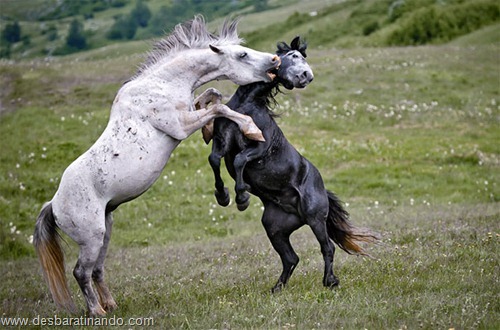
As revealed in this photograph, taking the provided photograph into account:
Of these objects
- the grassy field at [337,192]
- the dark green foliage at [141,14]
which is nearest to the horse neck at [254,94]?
the grassy field at [337,192]

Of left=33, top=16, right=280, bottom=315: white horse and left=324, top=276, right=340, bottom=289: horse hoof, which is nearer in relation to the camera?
left=33, top=16, right=280, bottom=315: white horse

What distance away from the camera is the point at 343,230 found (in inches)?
→ 349

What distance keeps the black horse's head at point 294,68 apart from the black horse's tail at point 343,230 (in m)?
1.61

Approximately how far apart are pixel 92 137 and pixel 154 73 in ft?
47.4

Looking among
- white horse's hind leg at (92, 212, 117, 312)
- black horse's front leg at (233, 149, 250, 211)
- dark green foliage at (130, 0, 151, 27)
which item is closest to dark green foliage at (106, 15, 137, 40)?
dark green foliage at (130, 0, 151, 27)

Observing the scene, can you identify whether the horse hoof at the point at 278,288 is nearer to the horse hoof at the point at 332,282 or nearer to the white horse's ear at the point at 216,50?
the horse hoof at the point at 332,282

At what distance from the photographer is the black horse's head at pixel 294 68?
8.05 metres

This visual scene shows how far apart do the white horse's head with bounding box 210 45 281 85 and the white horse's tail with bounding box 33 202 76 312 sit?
103 inches

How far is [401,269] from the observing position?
8.59 metres

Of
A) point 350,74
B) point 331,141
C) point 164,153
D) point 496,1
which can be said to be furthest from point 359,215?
point 496,1

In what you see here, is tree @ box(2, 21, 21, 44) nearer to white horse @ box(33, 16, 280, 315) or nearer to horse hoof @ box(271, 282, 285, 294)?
white horse @ box(33, 16, 280, 315)

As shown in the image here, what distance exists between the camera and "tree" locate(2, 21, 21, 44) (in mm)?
103438

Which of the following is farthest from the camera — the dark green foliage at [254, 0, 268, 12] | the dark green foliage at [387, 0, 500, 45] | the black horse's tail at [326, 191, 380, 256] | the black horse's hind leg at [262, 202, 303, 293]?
the dark green foliage at [254, 0, 268, 12]

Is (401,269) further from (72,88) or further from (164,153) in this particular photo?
(72,88)
